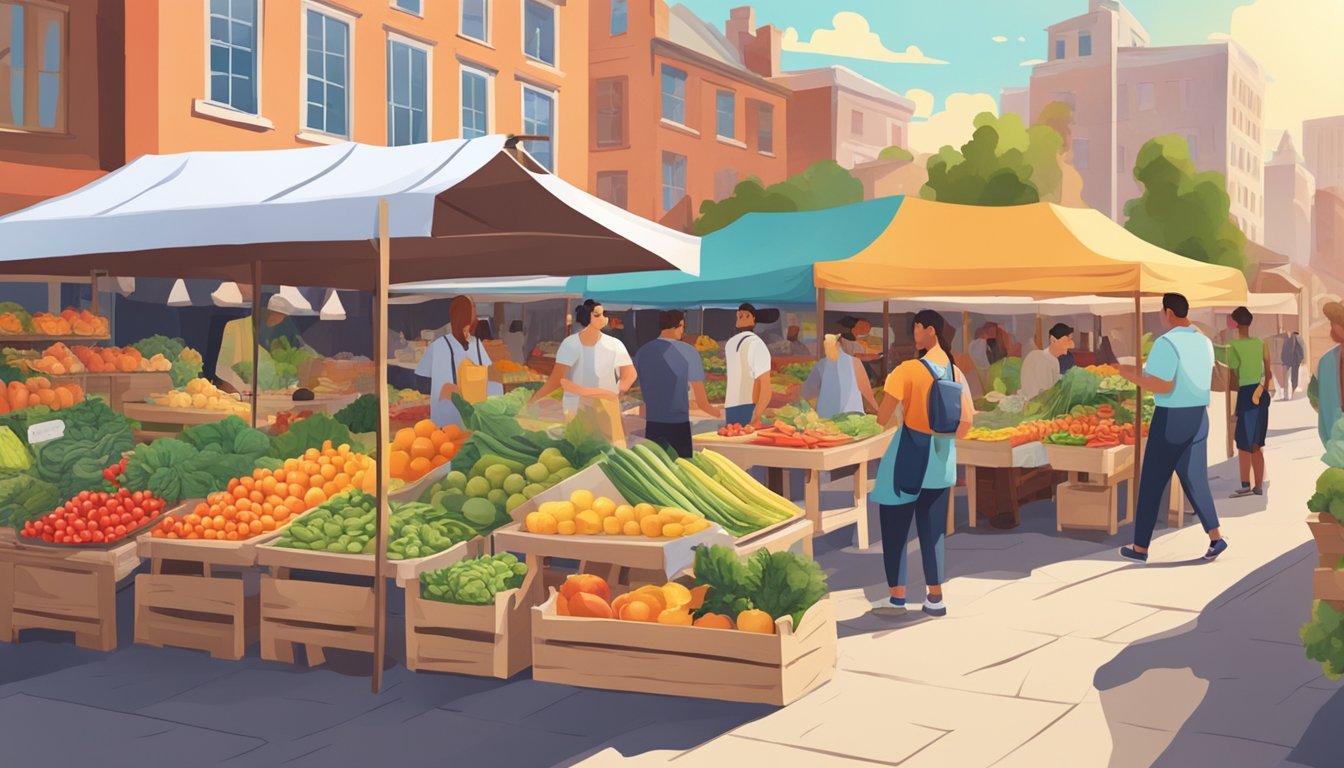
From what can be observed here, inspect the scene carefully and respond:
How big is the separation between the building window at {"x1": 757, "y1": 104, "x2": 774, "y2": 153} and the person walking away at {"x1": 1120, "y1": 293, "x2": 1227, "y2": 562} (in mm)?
34899

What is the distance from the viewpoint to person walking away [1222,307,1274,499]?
12.1 meters

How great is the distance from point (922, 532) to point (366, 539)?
133 inches

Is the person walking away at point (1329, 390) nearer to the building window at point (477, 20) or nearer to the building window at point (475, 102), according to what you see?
the building window at point (475, 102)

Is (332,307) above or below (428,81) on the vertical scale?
below

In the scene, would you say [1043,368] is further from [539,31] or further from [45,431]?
[539,31]

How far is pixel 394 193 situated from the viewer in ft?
18.6

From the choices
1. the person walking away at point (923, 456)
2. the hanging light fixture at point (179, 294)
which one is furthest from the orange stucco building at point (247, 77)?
the person walking away at point (923, 456)

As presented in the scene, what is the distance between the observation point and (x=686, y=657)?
5773mm

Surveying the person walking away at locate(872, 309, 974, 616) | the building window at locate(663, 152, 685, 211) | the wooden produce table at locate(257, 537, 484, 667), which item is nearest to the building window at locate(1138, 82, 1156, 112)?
the building window at locate(663, 152, 685, 211)

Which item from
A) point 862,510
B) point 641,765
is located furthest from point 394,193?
point 862,510

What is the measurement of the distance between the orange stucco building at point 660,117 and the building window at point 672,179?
32 millimetres

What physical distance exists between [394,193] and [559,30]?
21993 millimetres

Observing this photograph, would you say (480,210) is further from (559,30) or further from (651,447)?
(559,30)

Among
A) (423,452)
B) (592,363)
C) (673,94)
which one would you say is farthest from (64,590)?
(673,94)
